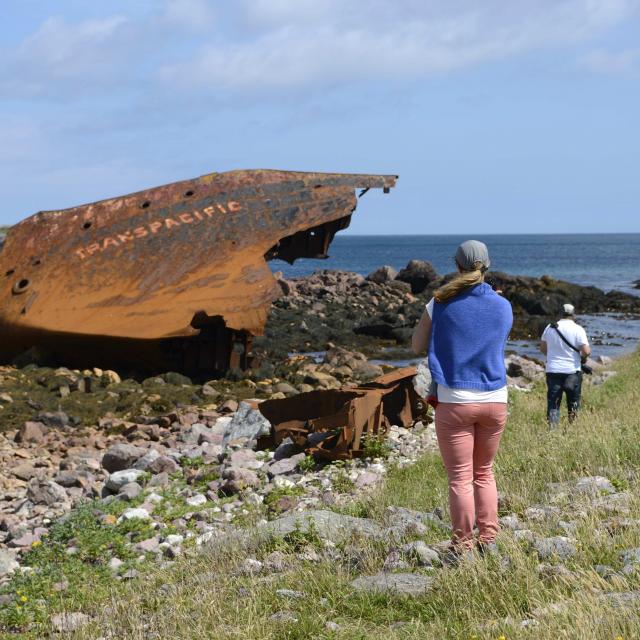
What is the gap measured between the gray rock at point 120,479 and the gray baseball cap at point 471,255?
4.44 metres

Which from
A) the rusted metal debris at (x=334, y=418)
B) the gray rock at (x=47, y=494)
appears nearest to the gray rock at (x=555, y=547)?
the rusted metal debris at (x=334, y=418)

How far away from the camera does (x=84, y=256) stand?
13703mm

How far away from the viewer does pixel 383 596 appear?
14.6ft

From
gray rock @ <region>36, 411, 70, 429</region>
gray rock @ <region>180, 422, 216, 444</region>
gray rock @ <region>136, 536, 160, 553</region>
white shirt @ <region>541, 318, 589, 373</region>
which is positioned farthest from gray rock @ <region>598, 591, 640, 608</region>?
gray rock @ <region>36, 411, 70, 429</region>

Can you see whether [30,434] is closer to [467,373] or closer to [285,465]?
[285,465]

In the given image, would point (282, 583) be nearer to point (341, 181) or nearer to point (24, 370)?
point (24, 370)

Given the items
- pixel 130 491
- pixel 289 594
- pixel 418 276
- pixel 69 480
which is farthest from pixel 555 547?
pixel 418 276

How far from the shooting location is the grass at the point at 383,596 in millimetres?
3963

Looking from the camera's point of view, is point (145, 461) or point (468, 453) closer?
point (468, 453)

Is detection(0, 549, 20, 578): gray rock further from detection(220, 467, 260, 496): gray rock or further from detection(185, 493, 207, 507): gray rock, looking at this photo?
detection(220, 467, 260, 496): gray rock

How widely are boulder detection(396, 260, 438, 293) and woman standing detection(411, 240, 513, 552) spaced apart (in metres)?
34.4

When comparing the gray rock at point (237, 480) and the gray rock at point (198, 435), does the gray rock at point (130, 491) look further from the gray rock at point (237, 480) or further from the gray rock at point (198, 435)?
the gray rock at point (198, 435)

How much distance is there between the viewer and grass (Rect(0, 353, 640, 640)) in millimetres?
3963

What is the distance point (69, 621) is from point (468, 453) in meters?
2.24
